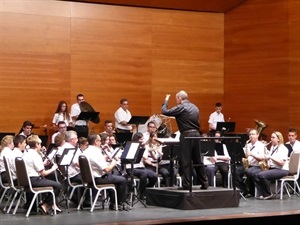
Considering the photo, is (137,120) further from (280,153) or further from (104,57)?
(280,153)

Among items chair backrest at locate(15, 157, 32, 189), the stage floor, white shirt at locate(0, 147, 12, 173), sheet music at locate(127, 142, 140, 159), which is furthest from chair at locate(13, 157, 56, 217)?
sheet music at locate(127, 142, 140, 159)

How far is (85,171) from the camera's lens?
1099 centimetres

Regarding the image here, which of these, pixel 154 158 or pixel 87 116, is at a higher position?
pixel 87 116

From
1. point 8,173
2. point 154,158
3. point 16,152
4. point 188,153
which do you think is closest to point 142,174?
point 154,158

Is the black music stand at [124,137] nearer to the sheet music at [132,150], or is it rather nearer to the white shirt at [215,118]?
the sheet music at [132,150]

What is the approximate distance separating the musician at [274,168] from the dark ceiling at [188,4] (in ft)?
22.7

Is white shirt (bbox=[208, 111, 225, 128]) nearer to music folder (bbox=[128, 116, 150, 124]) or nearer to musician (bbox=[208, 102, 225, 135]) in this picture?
musician (bbox=[208, 102, 225, 135])

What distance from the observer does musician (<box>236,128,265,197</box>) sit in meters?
13.4

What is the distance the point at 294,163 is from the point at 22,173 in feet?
17.7

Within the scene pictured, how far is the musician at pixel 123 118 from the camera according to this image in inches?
669

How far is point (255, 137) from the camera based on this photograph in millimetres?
13539

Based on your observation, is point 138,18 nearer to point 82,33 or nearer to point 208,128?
point 82,33

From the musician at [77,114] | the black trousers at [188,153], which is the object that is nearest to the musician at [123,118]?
the musician at [77,114]

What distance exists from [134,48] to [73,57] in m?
1.81
